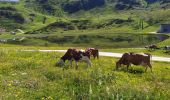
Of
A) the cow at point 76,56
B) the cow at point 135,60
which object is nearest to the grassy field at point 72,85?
the cow at point 135,60

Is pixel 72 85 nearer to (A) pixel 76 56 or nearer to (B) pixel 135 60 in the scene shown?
(A) pixel 76 56

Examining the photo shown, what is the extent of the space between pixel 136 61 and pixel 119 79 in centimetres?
782

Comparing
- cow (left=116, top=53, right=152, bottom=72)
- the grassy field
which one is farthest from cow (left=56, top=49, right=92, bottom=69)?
the grassy field

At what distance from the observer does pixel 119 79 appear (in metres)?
26.6

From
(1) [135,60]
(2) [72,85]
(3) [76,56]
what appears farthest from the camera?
(1) [135,60]

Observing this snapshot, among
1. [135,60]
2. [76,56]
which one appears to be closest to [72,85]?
[76,56]

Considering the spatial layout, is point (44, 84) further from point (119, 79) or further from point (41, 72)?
point (119, 79)

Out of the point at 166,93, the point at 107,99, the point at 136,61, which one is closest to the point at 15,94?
the point at 107,99

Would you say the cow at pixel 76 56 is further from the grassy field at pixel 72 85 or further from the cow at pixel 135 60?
the grassy field at pixel 72 85

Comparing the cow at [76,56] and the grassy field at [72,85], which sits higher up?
the cow at [76,56]

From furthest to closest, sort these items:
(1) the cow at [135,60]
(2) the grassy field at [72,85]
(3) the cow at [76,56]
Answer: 1. (1) the cow at [135,60]
2. (3) the cow at [76,56]
3. (2) the grassy field at [72,85]

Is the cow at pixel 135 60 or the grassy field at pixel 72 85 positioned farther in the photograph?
the cow at pixel 135 60

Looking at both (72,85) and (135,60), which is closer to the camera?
(72,85)

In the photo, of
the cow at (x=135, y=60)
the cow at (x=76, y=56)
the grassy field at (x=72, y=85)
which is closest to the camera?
the grassy field at (x=72, y=85)
